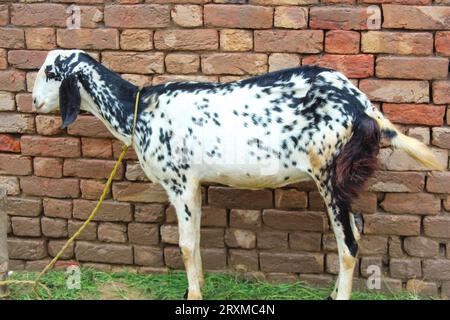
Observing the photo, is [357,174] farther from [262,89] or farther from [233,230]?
[233,230]

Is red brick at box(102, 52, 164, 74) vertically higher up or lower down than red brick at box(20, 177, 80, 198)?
higher up

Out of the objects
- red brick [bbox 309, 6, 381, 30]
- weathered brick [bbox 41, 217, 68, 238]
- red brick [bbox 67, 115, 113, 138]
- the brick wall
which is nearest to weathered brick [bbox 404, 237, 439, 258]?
→ the brick wall

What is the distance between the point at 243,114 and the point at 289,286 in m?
1.36

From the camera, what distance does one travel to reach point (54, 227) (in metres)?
4.38

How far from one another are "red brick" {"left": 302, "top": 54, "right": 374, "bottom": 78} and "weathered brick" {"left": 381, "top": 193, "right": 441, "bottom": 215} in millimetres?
821

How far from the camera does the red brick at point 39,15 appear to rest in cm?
405

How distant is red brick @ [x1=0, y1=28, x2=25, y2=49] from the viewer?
4.12 meters

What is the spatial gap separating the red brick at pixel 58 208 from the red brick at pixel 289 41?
1757 mm

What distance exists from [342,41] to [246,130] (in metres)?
0.96

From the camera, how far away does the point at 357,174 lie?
10.7 ft

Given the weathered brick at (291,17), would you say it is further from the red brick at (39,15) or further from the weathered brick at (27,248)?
the weathered brick at (27,248)

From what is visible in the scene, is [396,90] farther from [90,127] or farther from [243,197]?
Answer: [90,127]

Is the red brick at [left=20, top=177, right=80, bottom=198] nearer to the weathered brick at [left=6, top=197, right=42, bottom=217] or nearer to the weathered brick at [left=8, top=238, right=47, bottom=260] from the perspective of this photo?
the weathered brick at [left=6, top=197, right=42, bottom=217]

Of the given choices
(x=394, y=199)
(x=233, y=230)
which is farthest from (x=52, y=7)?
(x=394, y=199)
